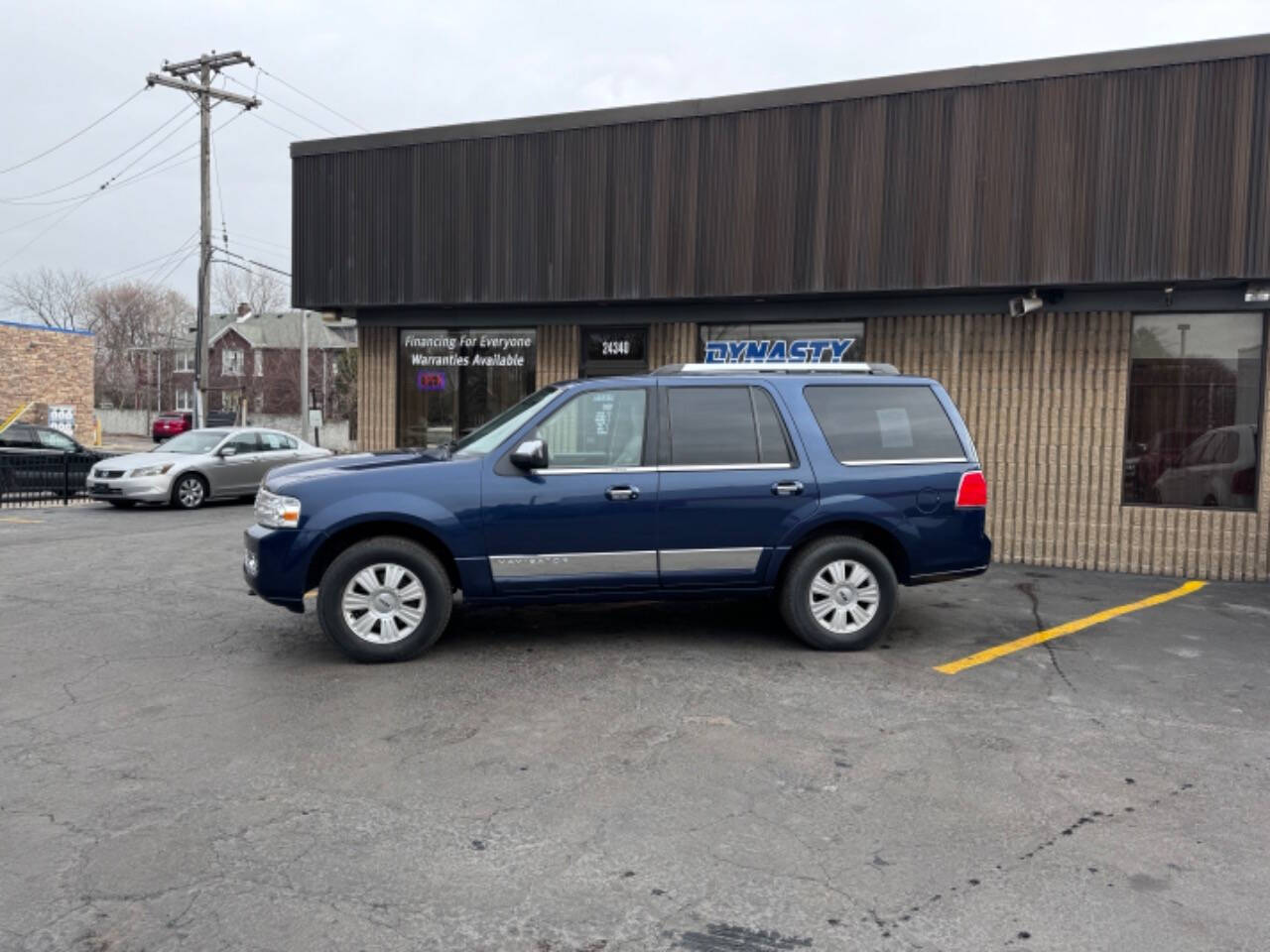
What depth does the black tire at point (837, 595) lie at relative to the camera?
6.86 metres

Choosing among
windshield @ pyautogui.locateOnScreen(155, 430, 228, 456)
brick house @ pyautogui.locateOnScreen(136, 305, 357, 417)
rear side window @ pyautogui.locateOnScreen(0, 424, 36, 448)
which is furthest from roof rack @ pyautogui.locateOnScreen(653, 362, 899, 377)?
brick house @ pyautogui.locateOnScreen(136, 305, 357, 417)

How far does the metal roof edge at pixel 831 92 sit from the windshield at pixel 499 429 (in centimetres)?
572

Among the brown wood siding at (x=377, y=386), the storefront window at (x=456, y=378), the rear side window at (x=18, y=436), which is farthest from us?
the rear side window at (x=18, y=436)

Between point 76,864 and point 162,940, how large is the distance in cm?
74

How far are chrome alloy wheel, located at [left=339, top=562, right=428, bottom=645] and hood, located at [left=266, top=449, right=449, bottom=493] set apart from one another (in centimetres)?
68

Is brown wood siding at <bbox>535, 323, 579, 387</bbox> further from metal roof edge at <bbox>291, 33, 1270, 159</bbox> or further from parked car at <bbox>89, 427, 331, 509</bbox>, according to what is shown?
parked car at <bbox>89, 427, 331, 509</bbox>

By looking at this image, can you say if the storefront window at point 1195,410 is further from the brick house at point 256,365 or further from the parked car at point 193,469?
the brick house at point 256,365

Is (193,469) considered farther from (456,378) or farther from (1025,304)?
(1025,304)

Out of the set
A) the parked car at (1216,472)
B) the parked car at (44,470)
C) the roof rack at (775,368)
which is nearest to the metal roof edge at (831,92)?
the parked car at (1216,472)

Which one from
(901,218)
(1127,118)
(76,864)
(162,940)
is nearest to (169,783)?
(76,864)

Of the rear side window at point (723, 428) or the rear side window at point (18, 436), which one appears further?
the rear side window at point (18, 436)

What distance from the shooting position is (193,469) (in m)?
17.3

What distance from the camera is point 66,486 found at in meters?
18.6

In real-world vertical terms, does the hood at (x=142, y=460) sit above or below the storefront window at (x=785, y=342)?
below
